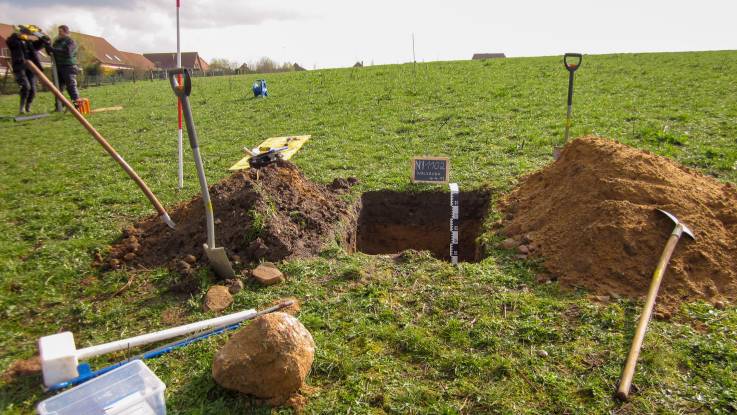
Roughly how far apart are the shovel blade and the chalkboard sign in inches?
110

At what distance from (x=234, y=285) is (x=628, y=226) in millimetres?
3264

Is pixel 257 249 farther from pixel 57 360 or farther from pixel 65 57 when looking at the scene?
pixel 65 57

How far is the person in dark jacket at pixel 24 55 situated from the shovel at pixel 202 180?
304 inches

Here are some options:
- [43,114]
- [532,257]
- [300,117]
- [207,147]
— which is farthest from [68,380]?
[43,114]

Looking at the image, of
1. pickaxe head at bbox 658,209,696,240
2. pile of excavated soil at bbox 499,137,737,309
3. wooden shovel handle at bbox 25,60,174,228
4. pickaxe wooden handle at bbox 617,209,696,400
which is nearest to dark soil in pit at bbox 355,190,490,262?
pile of excavated soil at bbox 499,137,737,309

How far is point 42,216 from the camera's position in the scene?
561 centimetres

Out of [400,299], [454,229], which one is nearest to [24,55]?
[454,229]

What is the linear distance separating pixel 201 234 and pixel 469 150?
177 inches

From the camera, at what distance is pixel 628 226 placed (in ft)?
12.5

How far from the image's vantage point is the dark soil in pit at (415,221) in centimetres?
574

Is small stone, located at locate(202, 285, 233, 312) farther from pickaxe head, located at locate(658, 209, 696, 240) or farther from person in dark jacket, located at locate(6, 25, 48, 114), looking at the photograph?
person in dark jacket, located at locate(6, 25, 48, 114)

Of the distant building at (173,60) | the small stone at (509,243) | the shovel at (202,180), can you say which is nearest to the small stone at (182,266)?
the shovel at (202,180)

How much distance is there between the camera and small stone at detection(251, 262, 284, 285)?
3.84 m

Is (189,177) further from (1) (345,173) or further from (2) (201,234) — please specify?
(2) (201,234)
